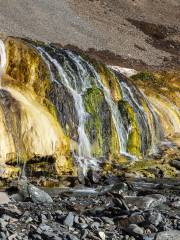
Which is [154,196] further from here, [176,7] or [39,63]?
[176,7]

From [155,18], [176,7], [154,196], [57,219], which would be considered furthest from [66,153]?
[176,7]

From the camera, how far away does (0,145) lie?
16406 millimetres

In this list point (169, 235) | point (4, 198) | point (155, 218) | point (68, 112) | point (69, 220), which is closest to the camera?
point (169, 235)

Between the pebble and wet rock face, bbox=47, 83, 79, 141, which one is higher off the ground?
wet rock face, bbox=47, 83, 79, 141

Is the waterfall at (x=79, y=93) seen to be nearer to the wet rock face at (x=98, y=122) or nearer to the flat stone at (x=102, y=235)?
the wet rock face at (x=98, y=122)

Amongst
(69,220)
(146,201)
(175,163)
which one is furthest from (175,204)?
(175,163)

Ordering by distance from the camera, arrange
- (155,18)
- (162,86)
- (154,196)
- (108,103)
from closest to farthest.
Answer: (154,196)
(108,103)
(162,86)
(155,18)

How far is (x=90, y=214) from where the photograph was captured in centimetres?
1266

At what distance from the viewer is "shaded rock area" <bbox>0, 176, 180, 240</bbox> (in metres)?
10.9

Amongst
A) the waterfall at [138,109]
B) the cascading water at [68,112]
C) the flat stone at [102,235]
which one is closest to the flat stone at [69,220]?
the flat stone at [102,235]

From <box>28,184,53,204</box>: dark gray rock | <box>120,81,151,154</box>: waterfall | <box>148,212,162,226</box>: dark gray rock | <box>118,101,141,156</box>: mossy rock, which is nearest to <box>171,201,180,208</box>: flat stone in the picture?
<box>148,212,162,226</box>: dark gray rock

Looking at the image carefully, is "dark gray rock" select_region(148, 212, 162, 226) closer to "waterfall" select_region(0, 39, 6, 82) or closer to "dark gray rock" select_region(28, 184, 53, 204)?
"dark gray rock" select_region(28, 184, 53, 204)

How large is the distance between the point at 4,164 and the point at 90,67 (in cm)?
914

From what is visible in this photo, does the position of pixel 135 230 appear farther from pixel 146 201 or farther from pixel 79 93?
pixel 79 93
